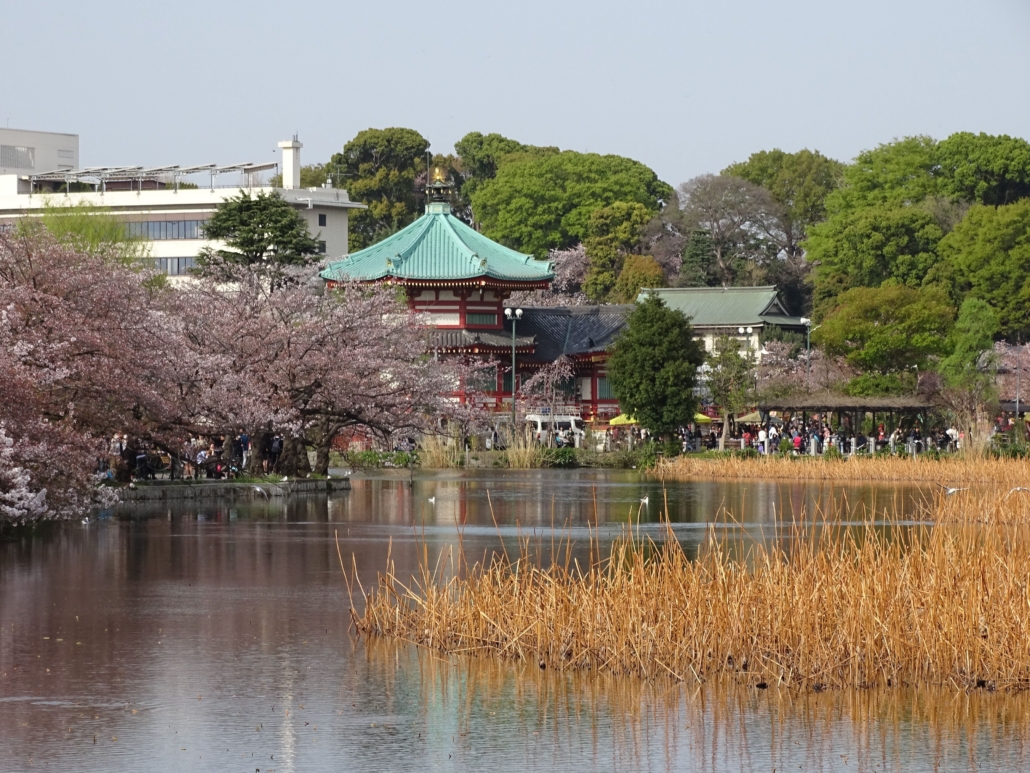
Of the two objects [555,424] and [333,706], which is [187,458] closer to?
[333,706]

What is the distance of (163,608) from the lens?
48.2ft

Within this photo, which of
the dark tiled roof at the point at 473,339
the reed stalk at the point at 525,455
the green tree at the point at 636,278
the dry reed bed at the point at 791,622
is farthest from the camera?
the green tree at the point at 636,278

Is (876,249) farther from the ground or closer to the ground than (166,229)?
closer to the ground

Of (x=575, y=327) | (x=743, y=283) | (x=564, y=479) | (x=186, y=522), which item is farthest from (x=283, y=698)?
(x=743, y=283)

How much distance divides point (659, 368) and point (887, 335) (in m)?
7.07

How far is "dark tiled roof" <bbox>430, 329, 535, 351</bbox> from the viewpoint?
53.1 m

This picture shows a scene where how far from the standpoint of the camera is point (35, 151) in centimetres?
8150

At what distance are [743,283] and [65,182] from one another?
109 feet

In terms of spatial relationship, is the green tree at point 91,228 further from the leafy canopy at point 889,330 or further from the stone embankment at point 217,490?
the leafy canopy at point 889,330

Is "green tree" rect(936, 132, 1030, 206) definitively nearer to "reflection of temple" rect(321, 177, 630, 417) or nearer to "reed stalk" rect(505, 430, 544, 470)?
"reflection of temple" rect(321, 177, 630, 417)

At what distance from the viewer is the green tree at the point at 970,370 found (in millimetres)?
45906

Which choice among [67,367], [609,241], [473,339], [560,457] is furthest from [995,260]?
[67,367]

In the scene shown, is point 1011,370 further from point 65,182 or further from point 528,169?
point 65,182

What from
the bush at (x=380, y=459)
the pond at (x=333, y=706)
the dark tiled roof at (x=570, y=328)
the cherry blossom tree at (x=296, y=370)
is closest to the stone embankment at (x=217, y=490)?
the cherry blossom tree at (x=296, y=370)
